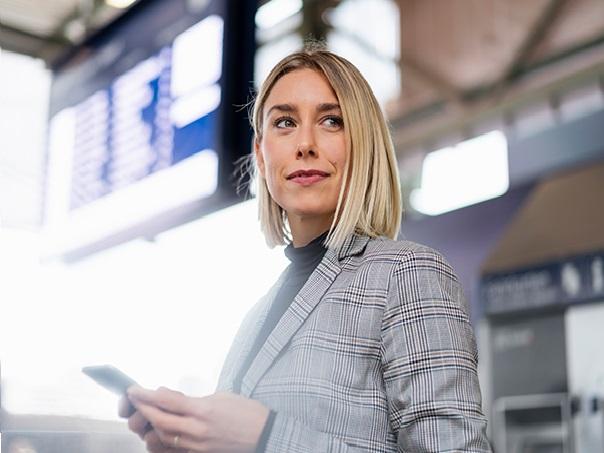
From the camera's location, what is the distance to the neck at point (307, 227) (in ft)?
3.30

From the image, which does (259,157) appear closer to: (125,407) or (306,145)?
(306,145)

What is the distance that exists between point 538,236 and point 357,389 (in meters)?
3.94

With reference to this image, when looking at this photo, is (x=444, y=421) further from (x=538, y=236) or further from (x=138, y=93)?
(x=538, y=236)

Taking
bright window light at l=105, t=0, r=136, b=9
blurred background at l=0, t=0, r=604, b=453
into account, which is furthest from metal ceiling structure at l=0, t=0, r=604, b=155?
bright window light at l=105, t=0, r=136, b=9

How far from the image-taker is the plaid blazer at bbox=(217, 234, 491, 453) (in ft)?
2.66

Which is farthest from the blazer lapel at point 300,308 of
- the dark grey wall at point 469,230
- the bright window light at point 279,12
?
the bright window light at point 279,12

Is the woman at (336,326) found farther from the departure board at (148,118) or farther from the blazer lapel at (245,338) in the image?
the departure board at (148,118)

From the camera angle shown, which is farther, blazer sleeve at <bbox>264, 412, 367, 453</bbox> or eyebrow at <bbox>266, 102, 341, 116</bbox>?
eyebrow at <bbox>266, 102, 341, 116</bbox>

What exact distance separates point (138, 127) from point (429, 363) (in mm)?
1038

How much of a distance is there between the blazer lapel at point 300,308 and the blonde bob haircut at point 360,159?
0.6 inches

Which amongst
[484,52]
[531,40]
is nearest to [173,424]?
[531,40]

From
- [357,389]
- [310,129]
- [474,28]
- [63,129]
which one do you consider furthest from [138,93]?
[474,28]

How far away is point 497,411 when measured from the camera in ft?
14.8

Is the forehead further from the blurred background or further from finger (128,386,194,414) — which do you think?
finger (128,386,194,414)
